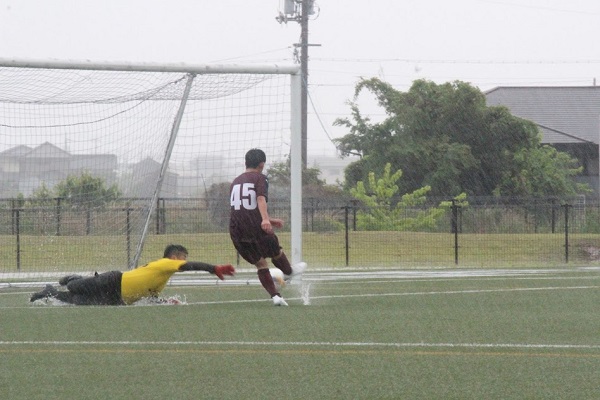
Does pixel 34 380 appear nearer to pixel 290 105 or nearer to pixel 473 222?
pixel 290 105

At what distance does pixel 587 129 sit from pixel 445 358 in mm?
58149

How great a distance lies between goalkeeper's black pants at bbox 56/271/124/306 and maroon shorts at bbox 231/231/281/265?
1.37m

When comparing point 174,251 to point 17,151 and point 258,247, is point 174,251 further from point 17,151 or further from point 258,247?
point 17,151

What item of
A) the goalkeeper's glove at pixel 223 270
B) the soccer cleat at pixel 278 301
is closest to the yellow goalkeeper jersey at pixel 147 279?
the goalkeeper's glove at pixel 223 270

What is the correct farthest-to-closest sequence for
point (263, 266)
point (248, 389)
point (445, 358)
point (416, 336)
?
point (263, 266)
point (416, 336)
point (445, 358)
point (248, 389)

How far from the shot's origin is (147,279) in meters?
12.2

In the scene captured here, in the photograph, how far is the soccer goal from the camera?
16.0m

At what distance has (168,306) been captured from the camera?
12.3m

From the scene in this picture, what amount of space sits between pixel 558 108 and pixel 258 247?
5640 cm

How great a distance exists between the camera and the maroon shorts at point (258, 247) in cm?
1212

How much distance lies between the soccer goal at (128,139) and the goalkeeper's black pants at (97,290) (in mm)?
Answer: 3625

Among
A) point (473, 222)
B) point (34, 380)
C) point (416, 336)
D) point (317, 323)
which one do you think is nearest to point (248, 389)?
point (34, 380)

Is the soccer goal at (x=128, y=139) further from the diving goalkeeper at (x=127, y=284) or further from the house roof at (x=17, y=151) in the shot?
the diving goalkeeper at (x=127, y=284)

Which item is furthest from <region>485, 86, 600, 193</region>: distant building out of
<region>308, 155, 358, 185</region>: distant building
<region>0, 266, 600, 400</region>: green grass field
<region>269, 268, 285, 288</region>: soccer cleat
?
<region>0, 266, 600, 400</region>: green grass field
